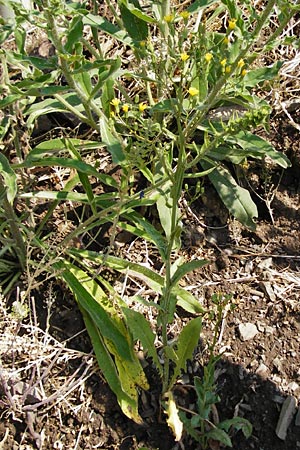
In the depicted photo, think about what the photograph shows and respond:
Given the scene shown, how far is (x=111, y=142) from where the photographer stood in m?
2.31

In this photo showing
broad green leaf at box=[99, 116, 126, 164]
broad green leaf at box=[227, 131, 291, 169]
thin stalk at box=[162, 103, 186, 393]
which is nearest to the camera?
thin stalk at box=[162, 103, 186, 393]

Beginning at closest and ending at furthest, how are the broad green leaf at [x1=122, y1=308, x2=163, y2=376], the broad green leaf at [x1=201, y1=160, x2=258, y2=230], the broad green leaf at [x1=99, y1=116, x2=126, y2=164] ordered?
the broad green leaf at [x1=99, y1=116, x2=126, y2=164] < the broad green leaf at [x1=122, y1=308, x2=163, y2=376] < the broad green leaf at [x1=201, y1=160, x2=258, y2=230]

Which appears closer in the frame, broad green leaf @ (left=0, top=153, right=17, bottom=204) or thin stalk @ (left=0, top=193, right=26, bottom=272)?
broad green leaf @ (left=0, top=153, right=17, bottom=204)

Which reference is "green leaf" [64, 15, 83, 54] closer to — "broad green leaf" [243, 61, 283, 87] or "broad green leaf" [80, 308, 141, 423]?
"broad green leaf" [243, 61, 283, 87]

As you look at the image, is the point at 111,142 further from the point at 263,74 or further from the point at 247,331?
the point at 247,331

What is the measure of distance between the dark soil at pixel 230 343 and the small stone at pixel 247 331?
17 millimetres

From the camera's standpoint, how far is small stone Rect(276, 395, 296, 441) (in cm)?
242

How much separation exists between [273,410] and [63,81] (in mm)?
1788

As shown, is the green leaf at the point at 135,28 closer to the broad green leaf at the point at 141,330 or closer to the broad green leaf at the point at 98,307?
the broad green leaf at the point at 98,307

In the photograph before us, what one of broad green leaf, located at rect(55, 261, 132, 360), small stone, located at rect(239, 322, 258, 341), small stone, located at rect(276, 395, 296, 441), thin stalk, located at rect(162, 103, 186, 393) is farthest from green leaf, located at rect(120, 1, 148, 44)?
small stone, located at rect(276, 395, 296, 441)

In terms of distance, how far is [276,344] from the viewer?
263 cm

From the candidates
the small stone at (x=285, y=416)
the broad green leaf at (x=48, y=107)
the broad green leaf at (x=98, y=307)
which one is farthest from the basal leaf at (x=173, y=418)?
the broad green leaf at (x=48, y=107)

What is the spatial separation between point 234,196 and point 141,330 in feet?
2.56

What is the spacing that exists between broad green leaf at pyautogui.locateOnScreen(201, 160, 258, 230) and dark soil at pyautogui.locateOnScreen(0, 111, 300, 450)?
0.08m
